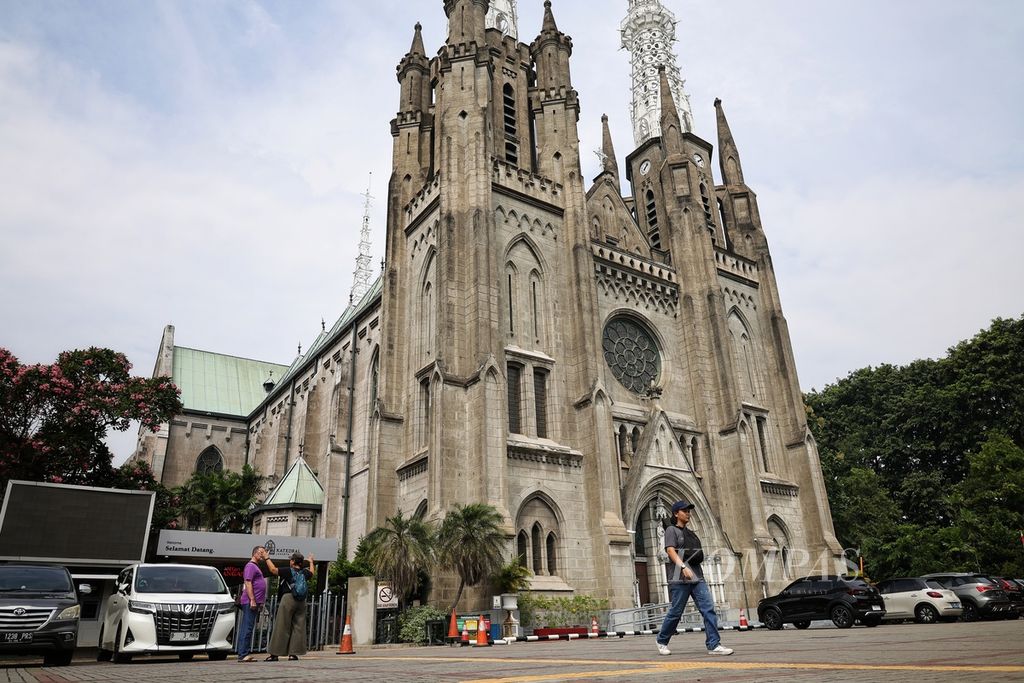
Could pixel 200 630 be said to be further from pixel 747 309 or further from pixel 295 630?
pixel 747 309

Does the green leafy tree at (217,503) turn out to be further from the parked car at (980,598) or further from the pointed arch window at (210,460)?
the parked car at (980,598)

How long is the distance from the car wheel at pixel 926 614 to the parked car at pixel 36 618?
19722 millimetres

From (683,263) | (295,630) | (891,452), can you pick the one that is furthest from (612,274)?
(891,452)

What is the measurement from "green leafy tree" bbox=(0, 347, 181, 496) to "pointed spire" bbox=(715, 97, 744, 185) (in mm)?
33015

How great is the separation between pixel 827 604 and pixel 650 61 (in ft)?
147

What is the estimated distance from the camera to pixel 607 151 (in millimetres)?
47906

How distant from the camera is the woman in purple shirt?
11523mm

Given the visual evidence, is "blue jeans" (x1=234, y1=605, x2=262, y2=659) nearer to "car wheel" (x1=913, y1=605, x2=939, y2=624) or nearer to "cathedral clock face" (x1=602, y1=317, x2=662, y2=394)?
"car wheel" (x1=913, y1=605, x2=939, y2=624)

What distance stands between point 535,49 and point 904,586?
29638 millimetres

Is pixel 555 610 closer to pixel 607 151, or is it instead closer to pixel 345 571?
pixel 345 571

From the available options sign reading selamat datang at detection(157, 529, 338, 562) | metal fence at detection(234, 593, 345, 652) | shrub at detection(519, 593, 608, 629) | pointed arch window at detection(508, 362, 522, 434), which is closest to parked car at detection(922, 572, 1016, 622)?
shrub at detection(519, 593, 608, 629)

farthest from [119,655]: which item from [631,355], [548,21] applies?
[548,21]

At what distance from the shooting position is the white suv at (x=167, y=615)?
11.5 m

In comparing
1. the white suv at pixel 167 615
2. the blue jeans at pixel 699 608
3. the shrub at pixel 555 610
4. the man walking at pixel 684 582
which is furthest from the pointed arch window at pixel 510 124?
the blue jeans at pixel 699 608
